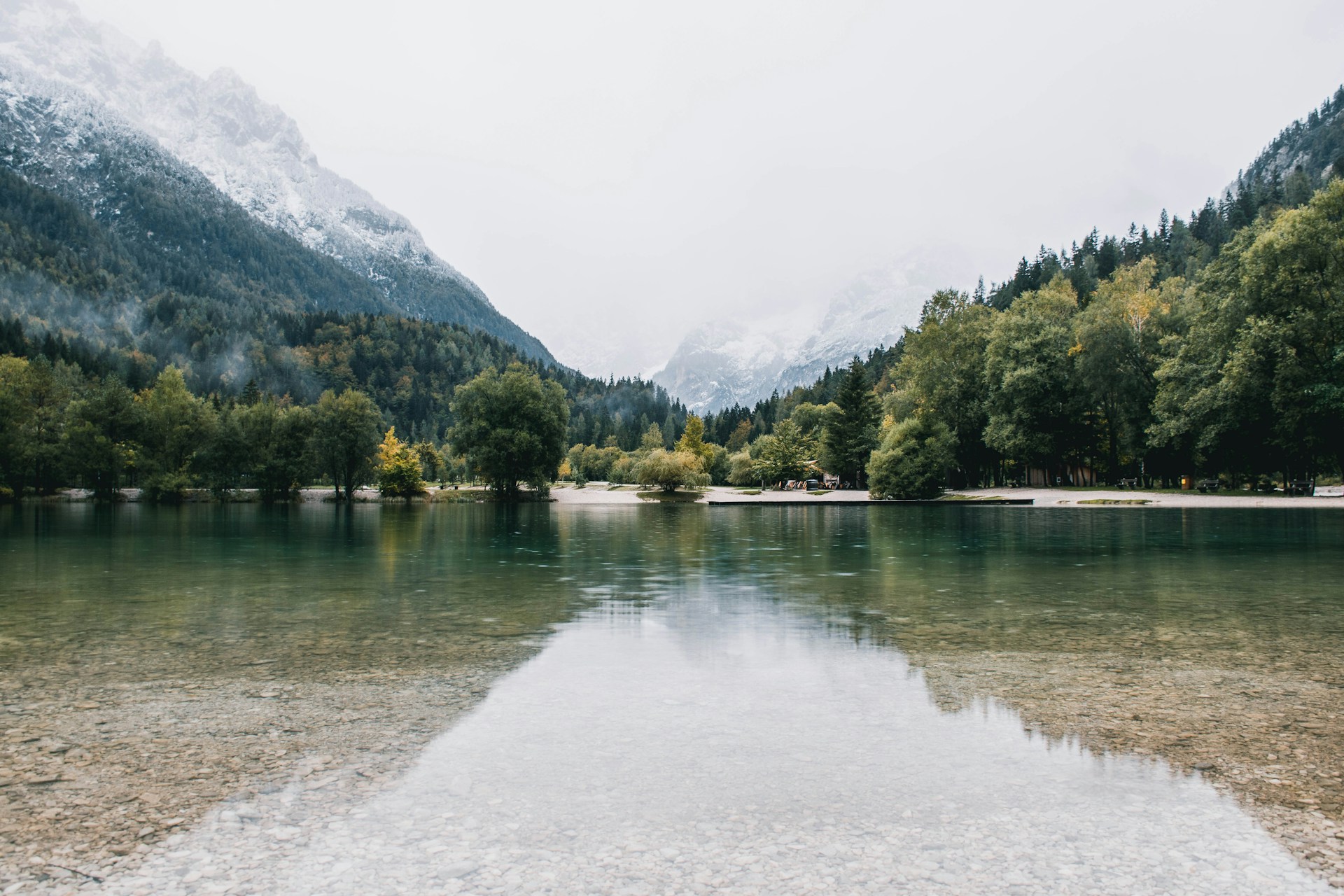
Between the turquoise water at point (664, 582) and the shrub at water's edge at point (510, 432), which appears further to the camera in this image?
the shrub at water's edge at point (510, 432)

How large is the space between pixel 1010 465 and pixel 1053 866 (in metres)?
87.4

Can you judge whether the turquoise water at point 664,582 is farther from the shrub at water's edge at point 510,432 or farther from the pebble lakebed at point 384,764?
the shrub at water's edge at point 510,432

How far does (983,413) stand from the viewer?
7688cm

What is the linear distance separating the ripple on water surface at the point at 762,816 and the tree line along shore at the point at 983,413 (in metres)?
54.1

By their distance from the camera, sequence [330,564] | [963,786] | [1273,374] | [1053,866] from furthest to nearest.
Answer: [1273,374] → [330,564] → [963,786] → [1053,866]

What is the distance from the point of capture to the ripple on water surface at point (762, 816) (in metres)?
4.05

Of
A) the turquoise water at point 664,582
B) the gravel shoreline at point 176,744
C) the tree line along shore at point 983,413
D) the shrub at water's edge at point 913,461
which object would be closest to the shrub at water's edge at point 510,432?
the tree line along shore at point 983,413

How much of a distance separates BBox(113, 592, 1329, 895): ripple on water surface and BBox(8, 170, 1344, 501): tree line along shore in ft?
178

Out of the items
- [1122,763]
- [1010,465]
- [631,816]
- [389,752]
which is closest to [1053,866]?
[1122,763]

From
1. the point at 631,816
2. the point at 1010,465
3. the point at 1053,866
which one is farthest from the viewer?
the point at 1010,465

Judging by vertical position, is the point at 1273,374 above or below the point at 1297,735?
above

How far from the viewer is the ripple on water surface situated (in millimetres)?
4055

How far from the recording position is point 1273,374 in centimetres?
5097

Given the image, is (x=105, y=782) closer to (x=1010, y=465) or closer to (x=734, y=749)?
(x=734, y=749)
